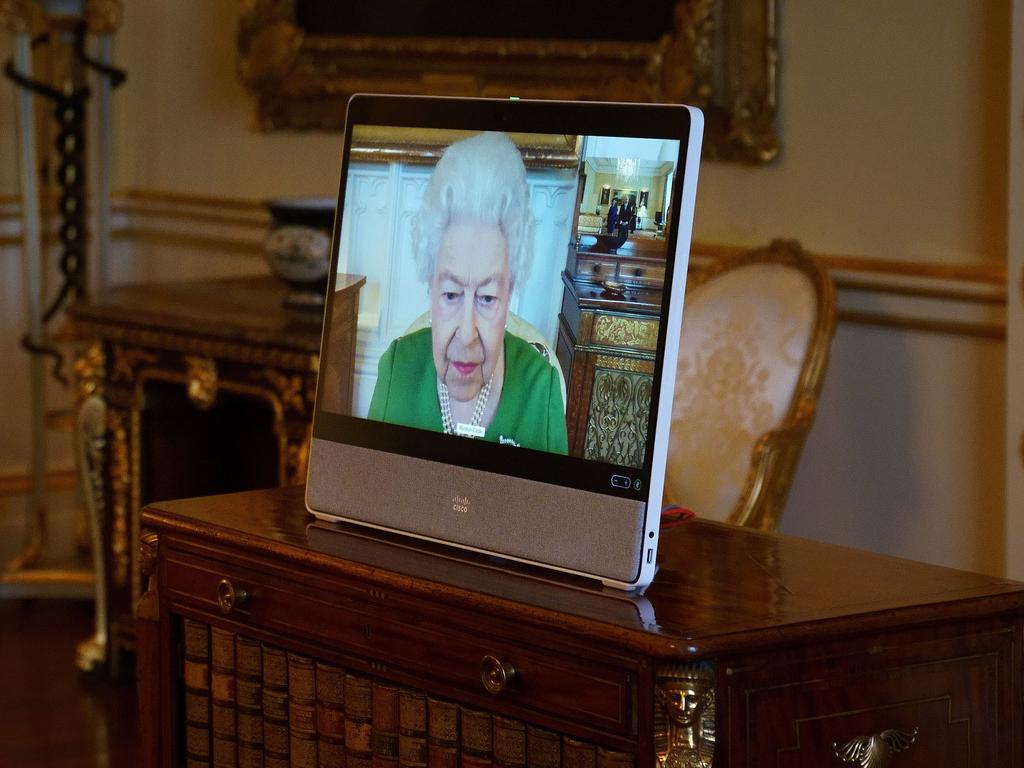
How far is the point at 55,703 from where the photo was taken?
161 inches

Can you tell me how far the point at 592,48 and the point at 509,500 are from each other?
2006 mm

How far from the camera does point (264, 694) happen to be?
2.09m

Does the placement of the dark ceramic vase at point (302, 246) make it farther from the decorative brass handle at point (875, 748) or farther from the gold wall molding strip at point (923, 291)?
the decorative brass handle at point (875, 748)

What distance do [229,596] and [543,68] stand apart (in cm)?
205

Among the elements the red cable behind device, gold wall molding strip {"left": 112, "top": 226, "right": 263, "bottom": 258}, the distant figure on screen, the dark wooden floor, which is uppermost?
gold wall molding strip {"left": 112, "top": 226, "right": 263, "bottom": 258}

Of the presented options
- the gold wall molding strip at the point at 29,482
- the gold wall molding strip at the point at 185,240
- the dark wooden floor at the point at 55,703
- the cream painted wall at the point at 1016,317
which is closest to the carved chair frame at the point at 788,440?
the cream painted wall at the point at 1016,317

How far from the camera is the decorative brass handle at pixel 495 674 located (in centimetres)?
177

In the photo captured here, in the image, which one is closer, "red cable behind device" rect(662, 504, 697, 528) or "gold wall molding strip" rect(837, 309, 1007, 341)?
"red cable behind device" rect(662, 504, 697, 528)

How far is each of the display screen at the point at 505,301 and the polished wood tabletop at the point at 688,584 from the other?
13 centimetres

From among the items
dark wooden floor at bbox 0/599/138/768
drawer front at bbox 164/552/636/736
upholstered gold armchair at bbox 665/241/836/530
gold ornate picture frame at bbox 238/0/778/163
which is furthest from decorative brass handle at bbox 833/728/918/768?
dark wooden floor at bbox 0/599/138/768

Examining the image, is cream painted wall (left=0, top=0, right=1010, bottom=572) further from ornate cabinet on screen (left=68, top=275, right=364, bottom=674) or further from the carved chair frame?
ornate cabinet on screen (left=68, top=275, right=364, bottom=674)

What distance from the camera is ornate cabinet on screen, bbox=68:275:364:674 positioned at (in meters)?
3.58

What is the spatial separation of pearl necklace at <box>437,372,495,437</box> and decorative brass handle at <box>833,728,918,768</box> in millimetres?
571

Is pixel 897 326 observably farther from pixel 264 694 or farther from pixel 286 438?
pixel 264 694
